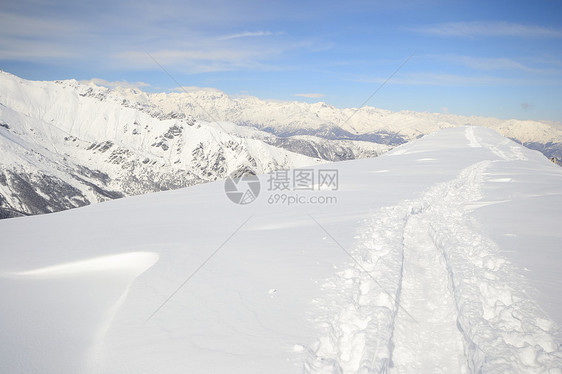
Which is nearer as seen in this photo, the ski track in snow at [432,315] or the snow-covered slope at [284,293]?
the snow-covered slope at [284,293]

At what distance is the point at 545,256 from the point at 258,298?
8610 mm

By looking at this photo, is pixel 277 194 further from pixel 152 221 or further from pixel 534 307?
pixel 534 307

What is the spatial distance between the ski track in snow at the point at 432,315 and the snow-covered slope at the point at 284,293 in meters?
0.03

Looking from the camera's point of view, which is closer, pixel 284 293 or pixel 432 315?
pixel 432 315

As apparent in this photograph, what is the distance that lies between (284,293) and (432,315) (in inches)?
142

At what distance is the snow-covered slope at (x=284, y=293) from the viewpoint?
17.7 feet

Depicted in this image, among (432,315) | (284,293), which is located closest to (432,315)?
(432,315)

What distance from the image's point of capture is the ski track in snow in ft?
18.0

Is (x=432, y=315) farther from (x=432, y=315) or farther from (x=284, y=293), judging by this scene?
(x=284, y=293)

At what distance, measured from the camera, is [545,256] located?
8.74 m

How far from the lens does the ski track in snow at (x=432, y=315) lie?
549cm

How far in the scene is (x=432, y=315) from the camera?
23.2ft

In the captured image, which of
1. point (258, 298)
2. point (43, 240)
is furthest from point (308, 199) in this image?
point (43, 240)

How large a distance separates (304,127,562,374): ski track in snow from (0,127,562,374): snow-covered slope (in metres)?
0.03
